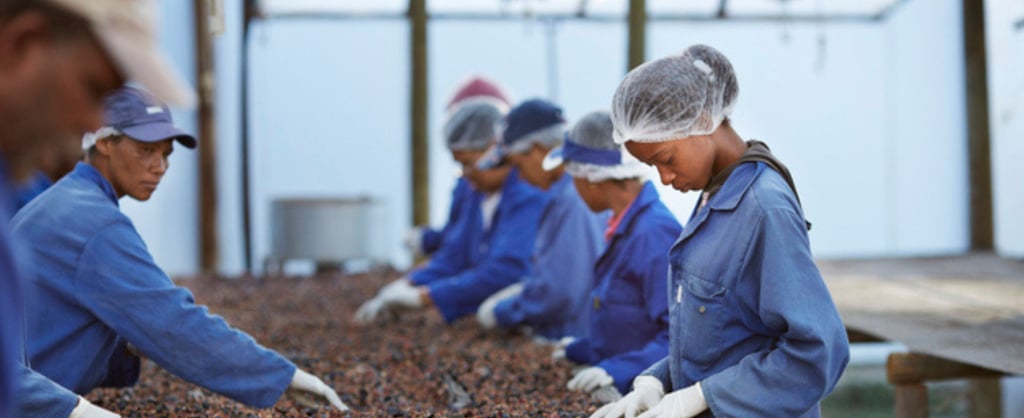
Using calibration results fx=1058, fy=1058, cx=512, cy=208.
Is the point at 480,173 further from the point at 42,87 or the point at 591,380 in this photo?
the point at 42,87

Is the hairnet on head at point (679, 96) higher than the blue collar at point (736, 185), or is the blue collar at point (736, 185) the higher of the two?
the hairnet on head at point (679, 96)

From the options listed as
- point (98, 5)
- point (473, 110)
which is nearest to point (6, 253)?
point (98, 5)

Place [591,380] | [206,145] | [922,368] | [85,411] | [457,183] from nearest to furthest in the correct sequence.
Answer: [85,411], [591,380], [922,368], [457,183], [206,145]

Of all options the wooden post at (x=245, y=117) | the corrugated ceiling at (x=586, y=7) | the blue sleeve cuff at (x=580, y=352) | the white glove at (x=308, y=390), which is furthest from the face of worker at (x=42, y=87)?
the wooden post at (x=245, y=117)

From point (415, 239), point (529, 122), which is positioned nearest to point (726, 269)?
point (529, 122)

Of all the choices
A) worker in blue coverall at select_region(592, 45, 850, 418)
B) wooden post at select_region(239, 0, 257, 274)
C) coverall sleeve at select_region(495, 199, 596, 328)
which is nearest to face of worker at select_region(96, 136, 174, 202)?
worker in blue coverall at select_region(592, 45, 850, 418)

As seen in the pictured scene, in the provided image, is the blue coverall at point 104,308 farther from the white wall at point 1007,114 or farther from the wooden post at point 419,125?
the white wall at point 1007,114

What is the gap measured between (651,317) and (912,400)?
1750mm

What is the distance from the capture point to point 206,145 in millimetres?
10469

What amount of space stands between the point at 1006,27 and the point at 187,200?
7.51 metres

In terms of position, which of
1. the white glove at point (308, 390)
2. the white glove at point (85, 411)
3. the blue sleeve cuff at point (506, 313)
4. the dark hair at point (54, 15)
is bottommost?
the blue sleeve cuff at point (506, 313)

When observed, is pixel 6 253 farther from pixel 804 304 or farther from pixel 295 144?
pixel 295 144

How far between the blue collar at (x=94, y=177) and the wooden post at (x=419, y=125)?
6331mm

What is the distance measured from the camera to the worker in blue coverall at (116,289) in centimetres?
264
